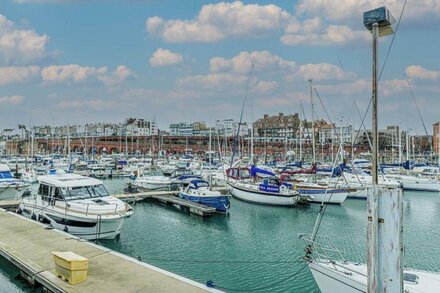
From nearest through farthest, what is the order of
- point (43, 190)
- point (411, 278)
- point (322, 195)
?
point (411, 278), point (43, 190), point (322, 195)

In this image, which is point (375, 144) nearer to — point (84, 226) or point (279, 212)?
point (84, 226)

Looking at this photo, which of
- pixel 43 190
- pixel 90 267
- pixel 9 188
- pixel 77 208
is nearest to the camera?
pixel 90 267

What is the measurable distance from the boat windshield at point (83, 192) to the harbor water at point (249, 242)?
2.66 m

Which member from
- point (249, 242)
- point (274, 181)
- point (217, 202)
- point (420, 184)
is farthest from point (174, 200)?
point (420, 184)

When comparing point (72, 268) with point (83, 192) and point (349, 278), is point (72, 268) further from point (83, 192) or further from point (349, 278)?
point (83, 192)

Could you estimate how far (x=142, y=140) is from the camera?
136 meters

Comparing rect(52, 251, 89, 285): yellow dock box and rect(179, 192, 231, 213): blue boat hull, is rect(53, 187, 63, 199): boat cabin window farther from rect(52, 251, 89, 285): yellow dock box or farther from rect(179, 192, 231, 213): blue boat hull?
rect(179, 192, 231, 213): blue boat hull

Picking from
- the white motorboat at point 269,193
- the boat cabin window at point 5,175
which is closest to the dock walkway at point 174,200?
the white motorboat at point 269,193

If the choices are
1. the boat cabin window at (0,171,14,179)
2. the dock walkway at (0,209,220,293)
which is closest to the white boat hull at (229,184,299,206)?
the boat cabin window at (0,171,14,179)

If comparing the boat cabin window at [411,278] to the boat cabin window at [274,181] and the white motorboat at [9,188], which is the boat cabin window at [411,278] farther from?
the white motorboat at [9,188]

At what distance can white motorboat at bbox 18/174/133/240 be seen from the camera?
19844 mm

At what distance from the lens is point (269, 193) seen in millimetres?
34750

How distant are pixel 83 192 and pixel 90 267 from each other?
30.3 feet

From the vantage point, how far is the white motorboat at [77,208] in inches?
781
